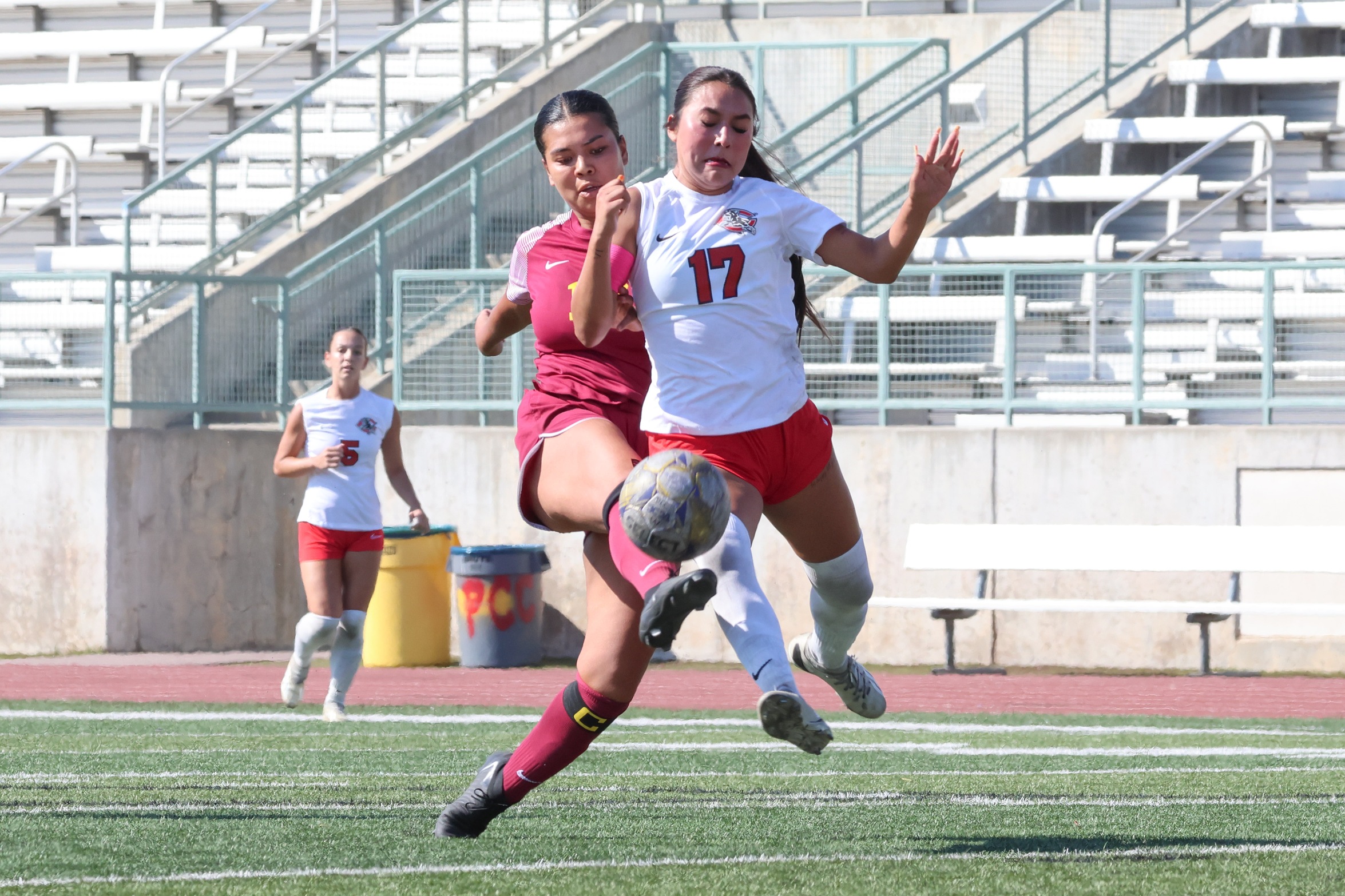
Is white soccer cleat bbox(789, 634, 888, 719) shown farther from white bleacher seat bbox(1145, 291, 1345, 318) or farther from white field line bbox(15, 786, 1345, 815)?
white bleacher seat bbox(1145, 291, 1345, 318)

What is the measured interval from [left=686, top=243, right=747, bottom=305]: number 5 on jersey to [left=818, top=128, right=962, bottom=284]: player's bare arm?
0.77ft

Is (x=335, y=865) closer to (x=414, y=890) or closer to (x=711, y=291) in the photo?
(x=414, y=890)

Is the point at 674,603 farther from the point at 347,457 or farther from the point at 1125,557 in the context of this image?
the point at 1125,557

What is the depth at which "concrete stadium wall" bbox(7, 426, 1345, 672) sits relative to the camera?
13625 millimetres

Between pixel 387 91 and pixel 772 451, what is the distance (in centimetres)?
1536

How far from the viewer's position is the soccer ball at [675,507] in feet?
14.4

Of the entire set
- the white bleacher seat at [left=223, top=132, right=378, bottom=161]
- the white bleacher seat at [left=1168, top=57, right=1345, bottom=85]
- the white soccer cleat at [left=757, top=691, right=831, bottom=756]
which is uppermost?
the white bleacher seat at [left=1168, top=57, right=1345, bottom=85]

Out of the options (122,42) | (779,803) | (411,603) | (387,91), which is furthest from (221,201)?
(779,803)

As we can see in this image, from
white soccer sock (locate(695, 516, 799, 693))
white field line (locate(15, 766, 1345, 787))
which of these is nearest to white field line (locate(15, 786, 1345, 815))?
white field line (locate(15, 766, 1345, 787))

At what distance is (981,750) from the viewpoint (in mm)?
8594

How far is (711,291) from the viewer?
483cm

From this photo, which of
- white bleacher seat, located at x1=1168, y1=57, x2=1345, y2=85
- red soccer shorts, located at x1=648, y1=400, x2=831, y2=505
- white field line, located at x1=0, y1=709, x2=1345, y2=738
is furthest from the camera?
white bleacher seat, located at x1=1168, y1=57, x2=1345, y2=85

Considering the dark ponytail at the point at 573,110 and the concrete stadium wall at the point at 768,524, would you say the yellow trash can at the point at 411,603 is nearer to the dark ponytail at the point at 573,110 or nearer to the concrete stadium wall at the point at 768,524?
the concrete stadium wall at the point at 768,524

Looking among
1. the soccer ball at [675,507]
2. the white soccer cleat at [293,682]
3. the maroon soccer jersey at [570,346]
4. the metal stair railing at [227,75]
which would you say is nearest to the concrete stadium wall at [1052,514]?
the white soccer cleat at [293,682]
